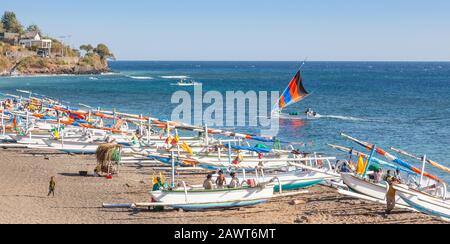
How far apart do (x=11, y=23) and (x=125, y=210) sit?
162 m

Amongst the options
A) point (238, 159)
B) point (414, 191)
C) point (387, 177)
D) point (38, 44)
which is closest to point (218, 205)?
point (238, 159)

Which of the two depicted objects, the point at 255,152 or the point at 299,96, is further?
the point at 299,96

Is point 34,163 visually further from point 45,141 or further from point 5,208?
point 5,208

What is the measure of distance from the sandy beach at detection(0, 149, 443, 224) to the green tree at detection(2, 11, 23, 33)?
14976 centimetres

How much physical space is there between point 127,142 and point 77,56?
12389 centimetres

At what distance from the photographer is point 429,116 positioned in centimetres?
5575

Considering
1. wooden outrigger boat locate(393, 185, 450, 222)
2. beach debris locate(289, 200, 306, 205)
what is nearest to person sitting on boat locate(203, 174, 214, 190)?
beach debris locate(289, 200, 306, 205)

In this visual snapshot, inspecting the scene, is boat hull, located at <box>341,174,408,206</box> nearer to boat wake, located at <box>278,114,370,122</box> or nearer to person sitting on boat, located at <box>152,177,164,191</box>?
person sitting on boat, located at <box>152,177,164,191</box>

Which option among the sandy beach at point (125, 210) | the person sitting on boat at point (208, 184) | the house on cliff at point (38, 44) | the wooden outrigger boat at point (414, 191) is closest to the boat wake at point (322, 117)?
the sandy beach at point (125, 210)

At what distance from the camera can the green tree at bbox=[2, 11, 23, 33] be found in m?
164

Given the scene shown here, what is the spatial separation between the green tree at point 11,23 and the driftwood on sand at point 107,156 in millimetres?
150198

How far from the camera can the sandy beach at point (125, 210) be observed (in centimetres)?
1819
